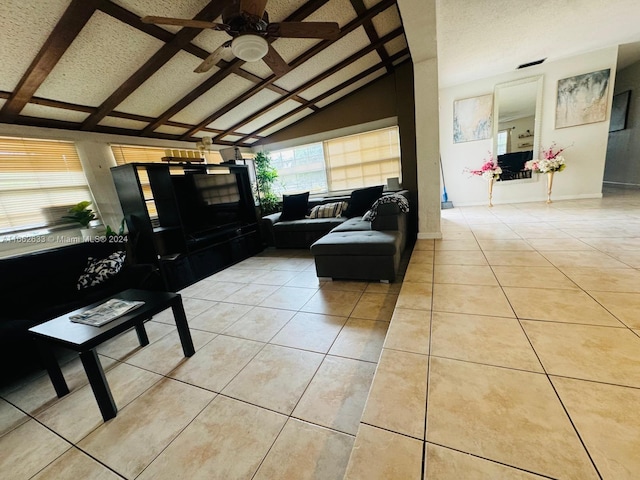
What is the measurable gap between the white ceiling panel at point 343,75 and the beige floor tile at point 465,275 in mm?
3332

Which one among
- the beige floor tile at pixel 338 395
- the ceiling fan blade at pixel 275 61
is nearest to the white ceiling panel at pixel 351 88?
the ceiling fan blade at pixel 275 61

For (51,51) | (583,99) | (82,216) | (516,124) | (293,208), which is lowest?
(293,208)

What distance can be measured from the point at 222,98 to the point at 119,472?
393 centimetres

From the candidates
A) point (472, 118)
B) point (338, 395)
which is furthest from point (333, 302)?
point (472, 118)

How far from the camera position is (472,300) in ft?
5.60

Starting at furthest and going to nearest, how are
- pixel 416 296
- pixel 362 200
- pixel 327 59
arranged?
pixel 362 200 → pixel 327 59 → pixel 416 296

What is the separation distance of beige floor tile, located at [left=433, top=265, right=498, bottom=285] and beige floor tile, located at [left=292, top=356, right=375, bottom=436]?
1.09 m

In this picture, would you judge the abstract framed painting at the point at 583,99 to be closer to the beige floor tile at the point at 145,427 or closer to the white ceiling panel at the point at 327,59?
the white ceiling panel at the point at 327,59

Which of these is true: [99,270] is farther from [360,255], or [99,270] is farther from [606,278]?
[606,278]

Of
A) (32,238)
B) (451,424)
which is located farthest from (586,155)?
(32,238)

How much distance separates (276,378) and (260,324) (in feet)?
2.18

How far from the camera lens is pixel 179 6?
79.0 inches

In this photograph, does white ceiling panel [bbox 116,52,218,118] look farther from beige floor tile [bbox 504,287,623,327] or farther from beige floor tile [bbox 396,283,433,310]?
beige floor tile [bbox 504,287,623,327]

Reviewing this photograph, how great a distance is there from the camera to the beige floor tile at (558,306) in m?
1.37
